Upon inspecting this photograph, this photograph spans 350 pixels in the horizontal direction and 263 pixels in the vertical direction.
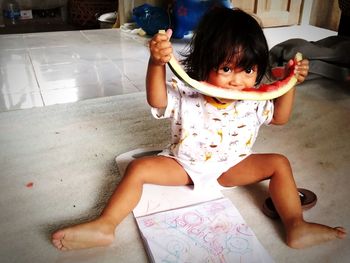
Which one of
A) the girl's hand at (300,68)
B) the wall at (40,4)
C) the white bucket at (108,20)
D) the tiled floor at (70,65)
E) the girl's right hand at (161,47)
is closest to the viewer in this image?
the girl's right hand at (161,47)

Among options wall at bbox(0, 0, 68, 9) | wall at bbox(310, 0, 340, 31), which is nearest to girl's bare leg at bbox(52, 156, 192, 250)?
wall at bbox(310, 0, 340, 31)

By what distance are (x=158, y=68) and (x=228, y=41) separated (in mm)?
145

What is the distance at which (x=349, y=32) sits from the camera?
72.1 inches

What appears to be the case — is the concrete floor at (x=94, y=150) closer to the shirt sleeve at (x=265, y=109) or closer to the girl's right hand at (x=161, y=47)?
the shirt sleeve at (x=265, y=109)

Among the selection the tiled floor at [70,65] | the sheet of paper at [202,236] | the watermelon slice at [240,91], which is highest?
the watermelon slice at [240,91]

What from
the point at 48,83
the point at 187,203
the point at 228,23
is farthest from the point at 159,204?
the point at 48,83

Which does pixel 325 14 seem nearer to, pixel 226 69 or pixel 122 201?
pixel 226 69

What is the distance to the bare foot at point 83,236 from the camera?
0.68m

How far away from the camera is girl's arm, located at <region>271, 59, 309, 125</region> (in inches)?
30.3

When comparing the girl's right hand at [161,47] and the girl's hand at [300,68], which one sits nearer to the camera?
the girl's right hand at [161,47]

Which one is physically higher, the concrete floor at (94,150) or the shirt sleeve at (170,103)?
the shirt sleeve at (170,103)

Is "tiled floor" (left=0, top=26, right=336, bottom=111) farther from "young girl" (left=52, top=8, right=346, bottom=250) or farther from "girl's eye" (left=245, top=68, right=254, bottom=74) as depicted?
"girl's eye" (left=245, top=68, right=254, bottom=74)

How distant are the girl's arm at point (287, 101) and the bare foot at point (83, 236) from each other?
0.45 metres

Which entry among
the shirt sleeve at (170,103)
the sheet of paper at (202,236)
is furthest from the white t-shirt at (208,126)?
the sheet of paper at (202,236)
